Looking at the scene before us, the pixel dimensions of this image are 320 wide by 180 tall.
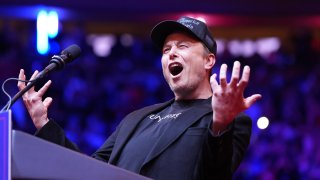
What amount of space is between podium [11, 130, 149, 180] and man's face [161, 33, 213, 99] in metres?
0.77

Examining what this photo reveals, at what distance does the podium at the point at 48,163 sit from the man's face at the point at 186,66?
0.77m

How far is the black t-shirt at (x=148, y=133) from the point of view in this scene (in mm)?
2176

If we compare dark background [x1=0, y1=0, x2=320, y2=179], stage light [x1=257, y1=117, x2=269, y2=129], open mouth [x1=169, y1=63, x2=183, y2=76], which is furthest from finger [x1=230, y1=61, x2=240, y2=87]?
stage light [x1=257, y1=117, x2=269, y2=129]

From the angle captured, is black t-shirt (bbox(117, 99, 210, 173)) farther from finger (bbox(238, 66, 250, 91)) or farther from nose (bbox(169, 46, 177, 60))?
finger (bbox(238, 66, 250, 91))

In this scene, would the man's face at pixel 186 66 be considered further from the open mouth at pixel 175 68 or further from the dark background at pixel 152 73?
the dark background at pixel 152 73

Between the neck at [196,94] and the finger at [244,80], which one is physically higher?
the finger at [244,80]

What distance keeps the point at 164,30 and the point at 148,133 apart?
0.41 metres

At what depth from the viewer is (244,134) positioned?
6.92 ft

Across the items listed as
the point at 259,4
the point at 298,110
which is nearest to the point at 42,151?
the point at 298,110

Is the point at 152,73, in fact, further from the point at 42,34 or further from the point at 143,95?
the point at 42,34

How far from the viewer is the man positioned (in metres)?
1.85

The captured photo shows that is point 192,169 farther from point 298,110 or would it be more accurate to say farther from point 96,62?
point 96,62

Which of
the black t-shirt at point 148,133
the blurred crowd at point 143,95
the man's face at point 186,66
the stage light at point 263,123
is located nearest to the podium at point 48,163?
the black t-shirt at point 148,133

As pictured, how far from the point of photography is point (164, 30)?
2479mm
